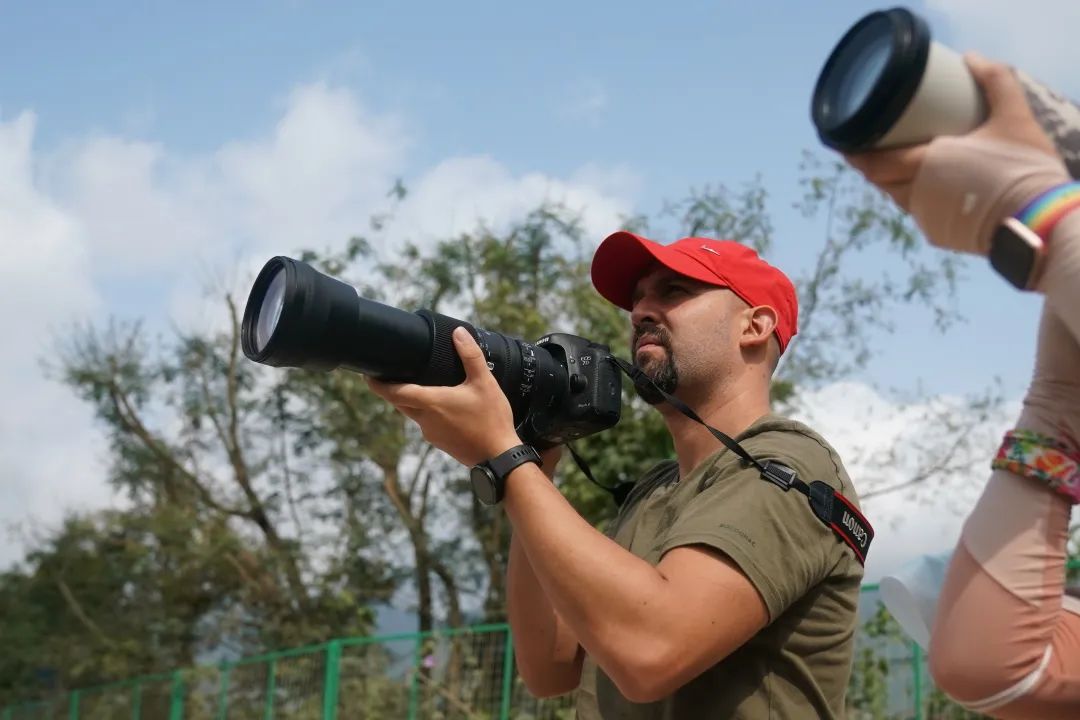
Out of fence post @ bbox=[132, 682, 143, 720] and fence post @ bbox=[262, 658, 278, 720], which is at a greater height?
fence post @ bbox=[262, 658, 278, 720]

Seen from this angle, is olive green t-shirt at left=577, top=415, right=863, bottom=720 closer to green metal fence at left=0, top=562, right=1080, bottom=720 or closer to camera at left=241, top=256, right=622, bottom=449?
camera at left=241, top=256, right=622, bottom=449

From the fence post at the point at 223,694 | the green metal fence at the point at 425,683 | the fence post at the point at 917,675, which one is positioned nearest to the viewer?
the fence post at the point at 917,675

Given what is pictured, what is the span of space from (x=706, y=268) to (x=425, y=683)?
6020 mm

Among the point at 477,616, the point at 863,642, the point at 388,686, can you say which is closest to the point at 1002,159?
the point at 863,642

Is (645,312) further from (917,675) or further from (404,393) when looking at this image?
(917,675)

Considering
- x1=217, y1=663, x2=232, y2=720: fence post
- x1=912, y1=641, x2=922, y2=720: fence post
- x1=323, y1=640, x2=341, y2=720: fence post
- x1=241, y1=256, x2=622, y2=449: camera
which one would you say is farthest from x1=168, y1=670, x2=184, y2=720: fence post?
x1=241, y1=256, x2=622, y2=449: camera

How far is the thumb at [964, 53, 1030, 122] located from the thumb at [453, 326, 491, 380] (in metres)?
1.04

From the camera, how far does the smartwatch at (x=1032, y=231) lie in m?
0.97

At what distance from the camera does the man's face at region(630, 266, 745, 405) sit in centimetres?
216

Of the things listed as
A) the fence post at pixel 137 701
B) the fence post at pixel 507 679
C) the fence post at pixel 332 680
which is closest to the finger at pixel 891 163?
the fence post at pixel 507 679

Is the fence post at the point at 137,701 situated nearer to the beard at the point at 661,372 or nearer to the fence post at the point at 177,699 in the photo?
the fence post at the point at 177,699

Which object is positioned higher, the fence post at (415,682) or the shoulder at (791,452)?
the shoulder at (791,452)

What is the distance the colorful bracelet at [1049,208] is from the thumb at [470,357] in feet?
3.51

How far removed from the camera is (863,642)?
219 inches
